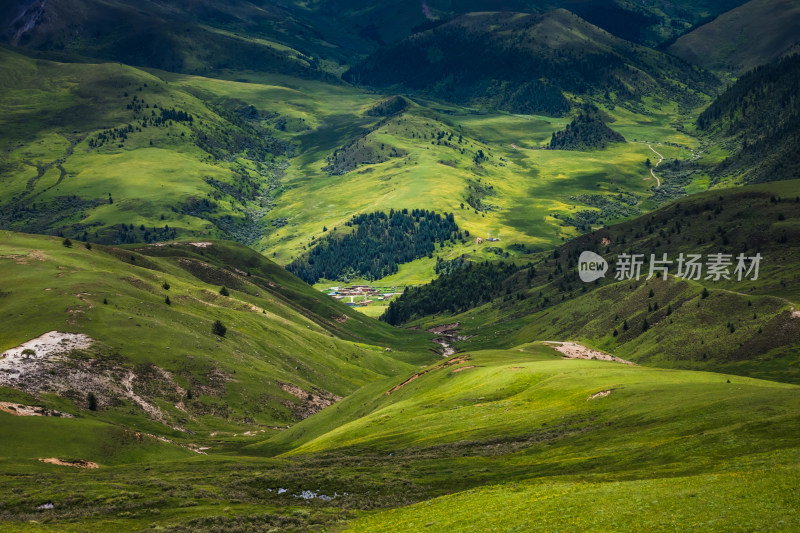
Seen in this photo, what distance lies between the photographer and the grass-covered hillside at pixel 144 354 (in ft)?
387

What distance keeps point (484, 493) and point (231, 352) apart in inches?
4293

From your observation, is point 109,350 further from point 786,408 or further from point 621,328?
point 621,328

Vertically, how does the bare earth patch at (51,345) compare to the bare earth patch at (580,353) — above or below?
below

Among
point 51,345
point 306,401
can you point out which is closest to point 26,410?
point 51,345

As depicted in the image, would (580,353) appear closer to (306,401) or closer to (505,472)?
(306,401)

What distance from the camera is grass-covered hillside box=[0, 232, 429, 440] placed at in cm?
11800

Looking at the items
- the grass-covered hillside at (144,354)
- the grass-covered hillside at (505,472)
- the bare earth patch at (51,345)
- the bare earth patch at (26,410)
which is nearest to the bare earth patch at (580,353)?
the grass-covered hillside at (505,472)

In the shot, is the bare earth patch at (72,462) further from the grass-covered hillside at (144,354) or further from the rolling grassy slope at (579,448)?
the rolling grassy slope at (579,448)

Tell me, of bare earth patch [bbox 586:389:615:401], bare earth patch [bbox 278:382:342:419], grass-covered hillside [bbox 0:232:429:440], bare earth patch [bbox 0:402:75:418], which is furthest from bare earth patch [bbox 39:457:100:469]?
bare earth patch [bbox 586:389:615:401]

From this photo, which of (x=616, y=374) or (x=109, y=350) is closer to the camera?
(x=616, y=374)

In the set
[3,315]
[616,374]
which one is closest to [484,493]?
[616,374]

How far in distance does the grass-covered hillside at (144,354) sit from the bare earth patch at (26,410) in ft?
8.86

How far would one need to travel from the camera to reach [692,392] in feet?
239

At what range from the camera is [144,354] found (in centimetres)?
13650
